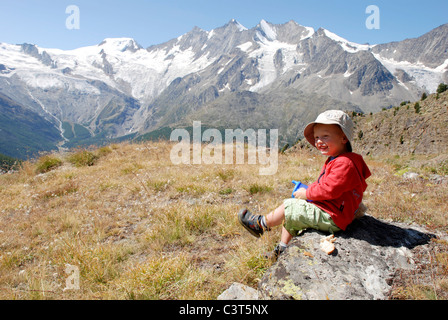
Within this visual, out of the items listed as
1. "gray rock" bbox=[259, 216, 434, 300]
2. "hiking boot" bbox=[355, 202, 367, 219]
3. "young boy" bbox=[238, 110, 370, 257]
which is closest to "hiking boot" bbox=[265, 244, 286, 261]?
"young boy" bbox=[238, 110, 370, 257]

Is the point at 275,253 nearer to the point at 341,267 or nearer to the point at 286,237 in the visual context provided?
the point at 286,237

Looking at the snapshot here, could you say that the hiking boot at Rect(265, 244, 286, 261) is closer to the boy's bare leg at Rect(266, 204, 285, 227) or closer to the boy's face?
the boy's bare leg at Rect(266, 204, 285, 227)

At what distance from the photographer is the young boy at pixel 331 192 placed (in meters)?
3.39

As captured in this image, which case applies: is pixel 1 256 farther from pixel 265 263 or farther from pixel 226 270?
pixel 265 263

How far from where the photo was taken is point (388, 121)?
6081 centimetres

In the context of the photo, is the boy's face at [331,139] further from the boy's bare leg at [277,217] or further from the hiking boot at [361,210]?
the boy's bare leg at [277,217]

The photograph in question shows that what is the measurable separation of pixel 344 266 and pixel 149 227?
164 inches

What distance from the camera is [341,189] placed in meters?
3.37

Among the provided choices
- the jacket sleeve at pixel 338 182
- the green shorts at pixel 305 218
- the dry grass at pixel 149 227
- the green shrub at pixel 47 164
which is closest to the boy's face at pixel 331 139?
the jacket sleeve at pixel 338 182

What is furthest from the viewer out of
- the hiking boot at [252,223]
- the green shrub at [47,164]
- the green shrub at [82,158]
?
the green shrub at [82,158]

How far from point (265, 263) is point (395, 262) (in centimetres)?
176

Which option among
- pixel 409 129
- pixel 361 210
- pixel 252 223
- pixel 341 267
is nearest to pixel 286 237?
pixel 252 223

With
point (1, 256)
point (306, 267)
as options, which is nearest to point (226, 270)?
point (306, 267)

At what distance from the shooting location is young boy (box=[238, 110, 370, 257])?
339 centimetres
